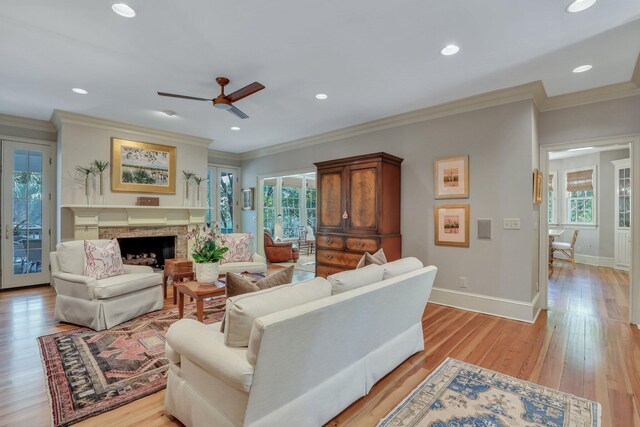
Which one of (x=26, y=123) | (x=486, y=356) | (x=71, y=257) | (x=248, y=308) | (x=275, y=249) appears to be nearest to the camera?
(x=248, y=308)

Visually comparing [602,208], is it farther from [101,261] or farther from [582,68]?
[101,261]

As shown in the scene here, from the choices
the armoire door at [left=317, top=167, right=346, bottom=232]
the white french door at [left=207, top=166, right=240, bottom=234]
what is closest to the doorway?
the armoire door at [left=317, top=167, right=346, bottom=232]

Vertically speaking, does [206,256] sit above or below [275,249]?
above

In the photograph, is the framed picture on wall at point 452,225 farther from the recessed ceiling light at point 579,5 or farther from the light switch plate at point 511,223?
the recessed ceiling light at point 579,5

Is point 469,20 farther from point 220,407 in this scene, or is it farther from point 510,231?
point 220,407

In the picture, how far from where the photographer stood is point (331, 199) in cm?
484

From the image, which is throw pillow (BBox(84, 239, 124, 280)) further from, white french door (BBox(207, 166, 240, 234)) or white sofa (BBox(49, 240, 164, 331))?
white french door (BBox(207, 166, 240, 234))

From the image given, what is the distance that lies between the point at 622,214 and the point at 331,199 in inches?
261

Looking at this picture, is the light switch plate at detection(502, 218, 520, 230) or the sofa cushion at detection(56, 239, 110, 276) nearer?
the sofa cushion at detection(56, 239, 110, 276)

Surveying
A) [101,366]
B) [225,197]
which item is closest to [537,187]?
[101,366]

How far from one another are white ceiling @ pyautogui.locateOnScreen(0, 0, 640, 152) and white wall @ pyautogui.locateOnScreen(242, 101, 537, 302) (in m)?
0.44

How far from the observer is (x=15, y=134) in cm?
488

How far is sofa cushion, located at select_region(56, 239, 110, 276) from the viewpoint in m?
3.56

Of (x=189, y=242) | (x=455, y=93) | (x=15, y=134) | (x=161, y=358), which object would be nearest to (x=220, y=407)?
(x=161, y=358)
